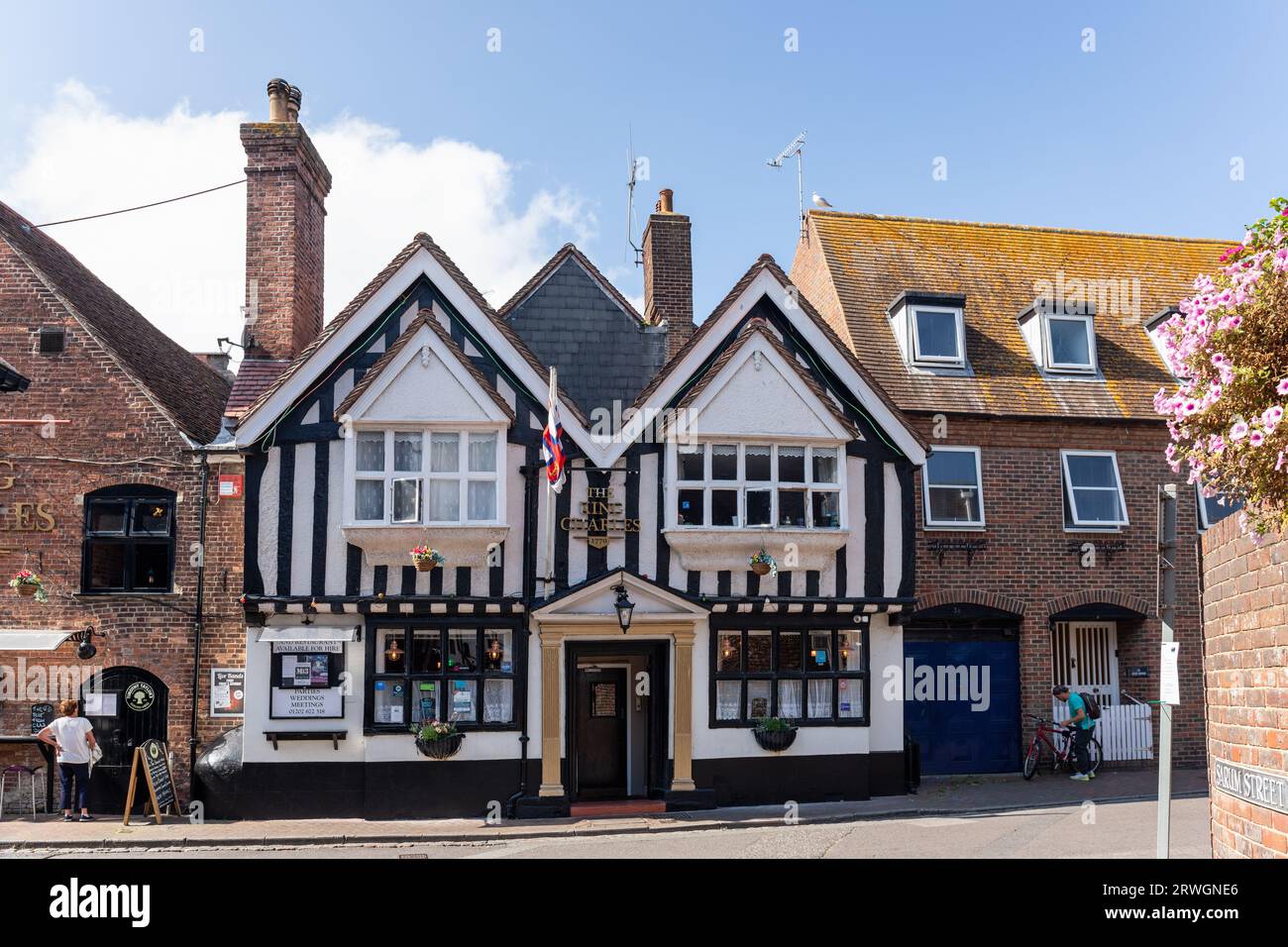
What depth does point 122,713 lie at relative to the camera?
1678 cm

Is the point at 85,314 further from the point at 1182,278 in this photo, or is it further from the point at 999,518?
the point at 1182,278

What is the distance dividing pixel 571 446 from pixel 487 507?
1.54 m

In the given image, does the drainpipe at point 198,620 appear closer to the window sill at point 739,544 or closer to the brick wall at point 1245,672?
the window sill at point 739,544

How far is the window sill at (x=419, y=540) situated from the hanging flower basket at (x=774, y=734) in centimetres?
476

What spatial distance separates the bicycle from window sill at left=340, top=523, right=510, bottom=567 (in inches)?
377

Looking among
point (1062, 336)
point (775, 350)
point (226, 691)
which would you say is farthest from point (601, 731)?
point (1062, 336)

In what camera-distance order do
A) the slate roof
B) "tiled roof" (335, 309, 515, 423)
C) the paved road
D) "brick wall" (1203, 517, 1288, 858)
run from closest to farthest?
"brick wall" (1203, 517, 1288, 858) → the paved road → "tiled roof" (335, 309, 515, 423) → the slate roof

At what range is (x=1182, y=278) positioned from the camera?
2286cm

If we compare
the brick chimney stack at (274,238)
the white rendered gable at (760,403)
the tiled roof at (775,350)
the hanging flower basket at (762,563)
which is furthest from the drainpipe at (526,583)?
the brick chimney stack at (274,238)

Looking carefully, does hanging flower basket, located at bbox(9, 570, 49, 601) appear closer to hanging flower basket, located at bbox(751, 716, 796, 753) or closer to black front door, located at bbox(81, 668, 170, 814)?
black front door, located at bbox(81, 668, 170, 814)

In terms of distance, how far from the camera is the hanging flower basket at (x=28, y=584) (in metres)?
16.5

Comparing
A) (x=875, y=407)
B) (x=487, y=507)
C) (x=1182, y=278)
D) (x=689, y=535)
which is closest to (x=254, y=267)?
(x=487, y=507)

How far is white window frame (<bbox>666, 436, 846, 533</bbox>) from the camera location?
54.3 ft

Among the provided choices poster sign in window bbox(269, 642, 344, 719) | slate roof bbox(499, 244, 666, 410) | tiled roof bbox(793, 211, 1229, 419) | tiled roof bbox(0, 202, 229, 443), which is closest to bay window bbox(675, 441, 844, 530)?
slate roof bbox(499, 244, 666, 410)
